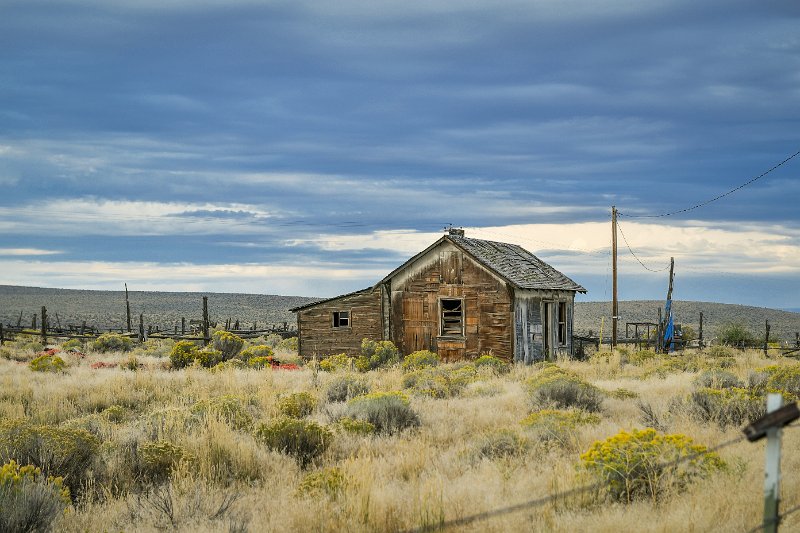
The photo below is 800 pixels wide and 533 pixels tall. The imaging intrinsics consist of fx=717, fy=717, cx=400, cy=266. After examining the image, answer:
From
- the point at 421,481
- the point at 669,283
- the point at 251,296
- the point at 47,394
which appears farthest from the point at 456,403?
the point at 251,296

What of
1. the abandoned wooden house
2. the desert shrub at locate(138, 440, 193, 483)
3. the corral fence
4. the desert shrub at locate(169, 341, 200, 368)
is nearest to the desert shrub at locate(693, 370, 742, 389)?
the abandoned wooden house

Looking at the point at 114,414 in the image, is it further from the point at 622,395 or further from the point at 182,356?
the point at 182,356

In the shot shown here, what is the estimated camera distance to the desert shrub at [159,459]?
7.89 m

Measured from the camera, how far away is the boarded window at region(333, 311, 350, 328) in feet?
84.1

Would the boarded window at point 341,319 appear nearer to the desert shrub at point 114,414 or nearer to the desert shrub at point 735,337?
the desert shrub at point 114,414

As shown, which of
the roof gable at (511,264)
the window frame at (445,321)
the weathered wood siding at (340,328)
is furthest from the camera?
the weathered wood siding at (340,328)

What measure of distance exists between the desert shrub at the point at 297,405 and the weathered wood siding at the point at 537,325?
1132cm

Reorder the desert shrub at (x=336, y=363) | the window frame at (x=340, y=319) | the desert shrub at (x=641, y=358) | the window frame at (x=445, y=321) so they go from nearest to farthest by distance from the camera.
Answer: the desert shrub at (x=336, y=363) < the window frame at (x=445, y=321) < the desert shrub at (x=641, y=358) < the window frame at (x=340, y=319)

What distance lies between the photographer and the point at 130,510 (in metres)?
6.59

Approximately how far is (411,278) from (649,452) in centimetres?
1743

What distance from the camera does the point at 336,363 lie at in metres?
23.0

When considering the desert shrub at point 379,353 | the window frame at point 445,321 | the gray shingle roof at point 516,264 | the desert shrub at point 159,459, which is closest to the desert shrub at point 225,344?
the desert shrub at point 379,353

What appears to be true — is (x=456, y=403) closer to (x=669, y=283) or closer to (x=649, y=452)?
Result: (x=649, y=452)

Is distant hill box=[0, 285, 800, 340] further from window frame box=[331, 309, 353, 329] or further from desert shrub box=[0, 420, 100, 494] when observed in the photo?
desert shrub box=[0, 420, 100, 494]
